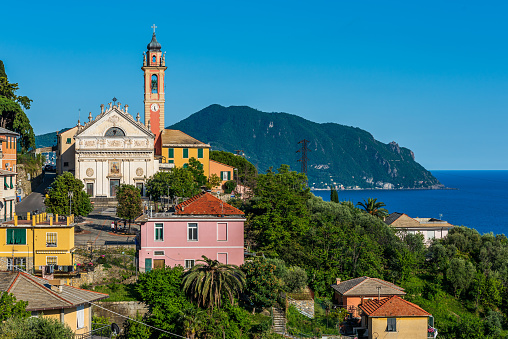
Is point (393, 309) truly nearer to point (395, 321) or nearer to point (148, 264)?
point (395, 321)

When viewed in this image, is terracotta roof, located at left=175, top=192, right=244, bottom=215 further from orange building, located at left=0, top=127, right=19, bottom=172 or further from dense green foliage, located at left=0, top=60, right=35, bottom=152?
dense green foliage, located at left=0, top=60, right=35, bottom=152

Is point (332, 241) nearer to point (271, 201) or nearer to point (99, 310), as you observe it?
point (271, 201)

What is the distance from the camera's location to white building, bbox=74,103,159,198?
2603 inches

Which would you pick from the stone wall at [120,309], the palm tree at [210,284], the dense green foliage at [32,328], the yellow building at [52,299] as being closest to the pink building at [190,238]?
the palm tree at [210,284]

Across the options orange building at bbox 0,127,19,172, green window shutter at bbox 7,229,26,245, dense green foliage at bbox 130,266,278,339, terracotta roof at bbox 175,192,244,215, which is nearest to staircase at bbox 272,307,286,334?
dense green foliage at bbox 130,266,278,339

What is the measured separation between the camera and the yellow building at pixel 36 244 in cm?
3441

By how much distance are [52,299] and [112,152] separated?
4090 cm

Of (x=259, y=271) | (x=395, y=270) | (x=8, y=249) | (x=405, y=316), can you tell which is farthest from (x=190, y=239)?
(x=395, y=270)

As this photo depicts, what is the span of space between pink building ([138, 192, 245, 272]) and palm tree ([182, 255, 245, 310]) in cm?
348

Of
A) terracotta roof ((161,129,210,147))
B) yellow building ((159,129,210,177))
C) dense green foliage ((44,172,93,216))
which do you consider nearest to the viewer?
dense green foliage ((44,172,93,216))

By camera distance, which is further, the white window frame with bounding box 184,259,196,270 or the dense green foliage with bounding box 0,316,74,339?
the white window frame with bounding box 184,259,196,270

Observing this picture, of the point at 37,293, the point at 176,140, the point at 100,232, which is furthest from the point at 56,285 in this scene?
the point at 176,140

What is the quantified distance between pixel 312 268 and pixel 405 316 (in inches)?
357

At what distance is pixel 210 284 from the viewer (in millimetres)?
31875
